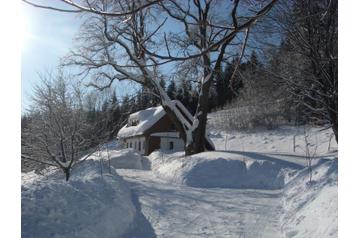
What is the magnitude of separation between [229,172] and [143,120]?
1856 centimetres

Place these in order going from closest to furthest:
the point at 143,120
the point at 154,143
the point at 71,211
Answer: the point at 71,211 → the point at 154,143 → the point at 143,120

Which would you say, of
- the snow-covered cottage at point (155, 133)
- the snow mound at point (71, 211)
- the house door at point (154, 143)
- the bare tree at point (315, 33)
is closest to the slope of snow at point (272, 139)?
the snow-covered cottage at point (155, 133)

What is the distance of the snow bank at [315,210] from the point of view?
4258 millimetres

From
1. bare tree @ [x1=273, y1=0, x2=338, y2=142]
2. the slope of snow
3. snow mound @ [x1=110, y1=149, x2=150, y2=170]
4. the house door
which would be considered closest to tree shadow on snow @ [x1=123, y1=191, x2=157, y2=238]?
bare tree @ [x1=273, y1=0, x2=338, y2=142]

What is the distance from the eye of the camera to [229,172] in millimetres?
12367

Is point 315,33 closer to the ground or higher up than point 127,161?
higher up

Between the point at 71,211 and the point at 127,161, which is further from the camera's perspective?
the point at 127,161

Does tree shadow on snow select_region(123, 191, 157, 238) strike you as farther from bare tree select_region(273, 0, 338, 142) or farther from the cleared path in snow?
bare tree select_region(273, 0, 338, 142)

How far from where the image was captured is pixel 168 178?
1334 centimetres

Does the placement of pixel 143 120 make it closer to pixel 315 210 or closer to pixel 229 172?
pixel 229 172

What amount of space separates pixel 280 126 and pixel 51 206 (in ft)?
103

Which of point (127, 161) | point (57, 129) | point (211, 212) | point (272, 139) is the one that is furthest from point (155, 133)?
point (211, 212)

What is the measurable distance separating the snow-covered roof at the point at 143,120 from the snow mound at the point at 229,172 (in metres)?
15.3
